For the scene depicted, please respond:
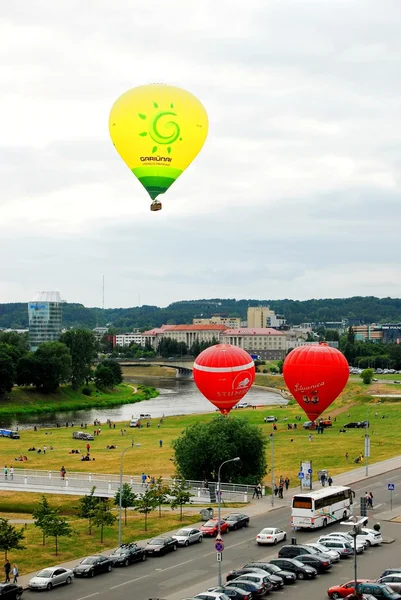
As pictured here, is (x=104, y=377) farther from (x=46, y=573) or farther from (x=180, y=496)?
(x=46, y=573)

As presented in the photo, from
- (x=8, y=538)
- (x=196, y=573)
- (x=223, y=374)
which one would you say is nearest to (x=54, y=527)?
(x=8, y=538)

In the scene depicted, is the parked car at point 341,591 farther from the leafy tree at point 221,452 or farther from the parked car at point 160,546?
the leafy tree at point 221,452

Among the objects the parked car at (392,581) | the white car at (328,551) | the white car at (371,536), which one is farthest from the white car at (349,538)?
the parked car at (392,581)

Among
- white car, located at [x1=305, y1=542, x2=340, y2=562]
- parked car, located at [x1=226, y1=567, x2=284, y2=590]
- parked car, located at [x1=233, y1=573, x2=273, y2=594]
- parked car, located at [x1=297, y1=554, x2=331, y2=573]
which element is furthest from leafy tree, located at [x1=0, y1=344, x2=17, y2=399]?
parked car, located at [x1=233, y1=573, x2=273, y2=594]

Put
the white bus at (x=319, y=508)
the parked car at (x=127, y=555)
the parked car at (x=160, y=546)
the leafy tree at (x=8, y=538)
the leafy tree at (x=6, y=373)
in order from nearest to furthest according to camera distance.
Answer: the leafy tree at (x=8, y=538) → the parked car at (x=127, y=555) → the parked car at (x=160, y=546) → the white bus at (x=319, y=508) → the leafy tree at (x=6, y=373)

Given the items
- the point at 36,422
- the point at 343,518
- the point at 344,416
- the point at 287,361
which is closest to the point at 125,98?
the point at 287,361
